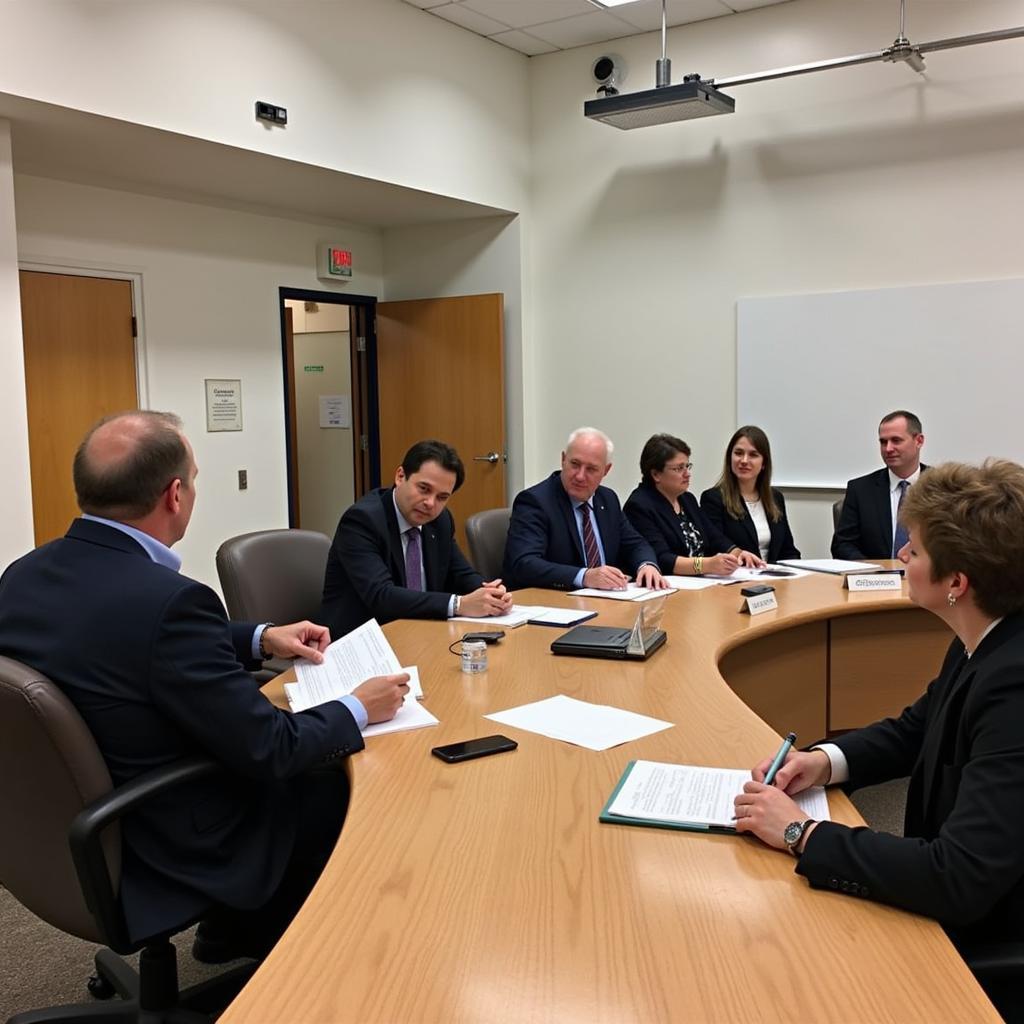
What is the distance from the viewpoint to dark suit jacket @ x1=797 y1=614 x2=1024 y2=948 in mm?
1190

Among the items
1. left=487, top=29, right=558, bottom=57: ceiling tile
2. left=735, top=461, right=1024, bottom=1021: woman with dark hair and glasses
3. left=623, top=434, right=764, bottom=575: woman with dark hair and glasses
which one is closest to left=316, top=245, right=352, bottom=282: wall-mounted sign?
left=487, top=29, right=558, bottom=57: ceiling tile

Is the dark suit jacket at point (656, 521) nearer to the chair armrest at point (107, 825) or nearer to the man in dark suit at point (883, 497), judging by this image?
the man in dark suit at point (883, 497)

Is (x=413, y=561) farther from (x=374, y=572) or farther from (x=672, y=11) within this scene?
(x=672, y=11)

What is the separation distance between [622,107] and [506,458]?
2140mm

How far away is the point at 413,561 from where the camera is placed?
125 inches

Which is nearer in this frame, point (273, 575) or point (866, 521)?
point (273, 575)

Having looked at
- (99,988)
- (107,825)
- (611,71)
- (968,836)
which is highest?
(611,71)

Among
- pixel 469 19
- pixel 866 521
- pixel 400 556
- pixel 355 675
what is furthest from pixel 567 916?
pixel 469 19

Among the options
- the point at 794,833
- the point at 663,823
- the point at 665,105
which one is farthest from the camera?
the point at 665,105

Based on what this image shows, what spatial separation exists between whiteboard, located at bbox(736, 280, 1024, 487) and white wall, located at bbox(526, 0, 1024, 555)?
1.9 inches

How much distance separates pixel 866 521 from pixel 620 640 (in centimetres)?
221

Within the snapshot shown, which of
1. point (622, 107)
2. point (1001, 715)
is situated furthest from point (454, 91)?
point (1001, 715)

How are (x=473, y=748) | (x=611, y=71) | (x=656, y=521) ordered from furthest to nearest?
1. (x=611, y=71)
2. (x=656, y=521)
3. (x=473, y=748)

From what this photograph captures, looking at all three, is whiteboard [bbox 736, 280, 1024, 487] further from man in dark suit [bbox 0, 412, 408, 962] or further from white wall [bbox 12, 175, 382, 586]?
man in dark suit [bbox 0, 412, 408, 962]
